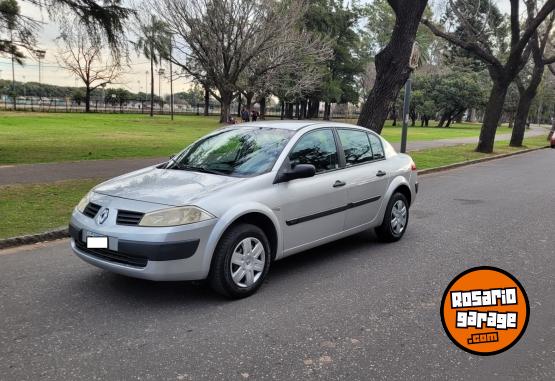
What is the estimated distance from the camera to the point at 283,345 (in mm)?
3580

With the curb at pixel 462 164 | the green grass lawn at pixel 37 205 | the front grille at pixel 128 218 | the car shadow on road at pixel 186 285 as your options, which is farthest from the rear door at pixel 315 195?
the curb at pixel 462 164

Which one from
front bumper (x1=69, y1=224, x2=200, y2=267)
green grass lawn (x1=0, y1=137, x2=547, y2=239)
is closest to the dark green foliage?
green grass lawn (x1=0, y1=137, x2=547, y2=239)

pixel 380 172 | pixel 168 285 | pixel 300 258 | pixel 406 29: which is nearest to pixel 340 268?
pixel 300 258

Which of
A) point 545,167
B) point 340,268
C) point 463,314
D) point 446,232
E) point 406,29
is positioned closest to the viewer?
point 463,314

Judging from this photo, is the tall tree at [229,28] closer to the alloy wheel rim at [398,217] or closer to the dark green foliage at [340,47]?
the dark green foliage at [340,47]

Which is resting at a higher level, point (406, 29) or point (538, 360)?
point (406, 29)

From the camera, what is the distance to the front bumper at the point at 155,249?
400cm

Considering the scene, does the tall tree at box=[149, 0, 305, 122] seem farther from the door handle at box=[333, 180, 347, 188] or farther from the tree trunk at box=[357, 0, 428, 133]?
the door handle at box=[333, 180, 347, 188]

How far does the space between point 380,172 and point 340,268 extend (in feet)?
4.70

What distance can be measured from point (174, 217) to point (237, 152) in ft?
4.45

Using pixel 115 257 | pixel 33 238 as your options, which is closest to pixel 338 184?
pixel 115 257

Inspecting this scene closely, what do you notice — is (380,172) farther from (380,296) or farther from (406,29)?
(406,29)

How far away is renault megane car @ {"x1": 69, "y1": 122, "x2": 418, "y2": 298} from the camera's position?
409 cm

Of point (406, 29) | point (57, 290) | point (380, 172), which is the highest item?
point (406, 29)
